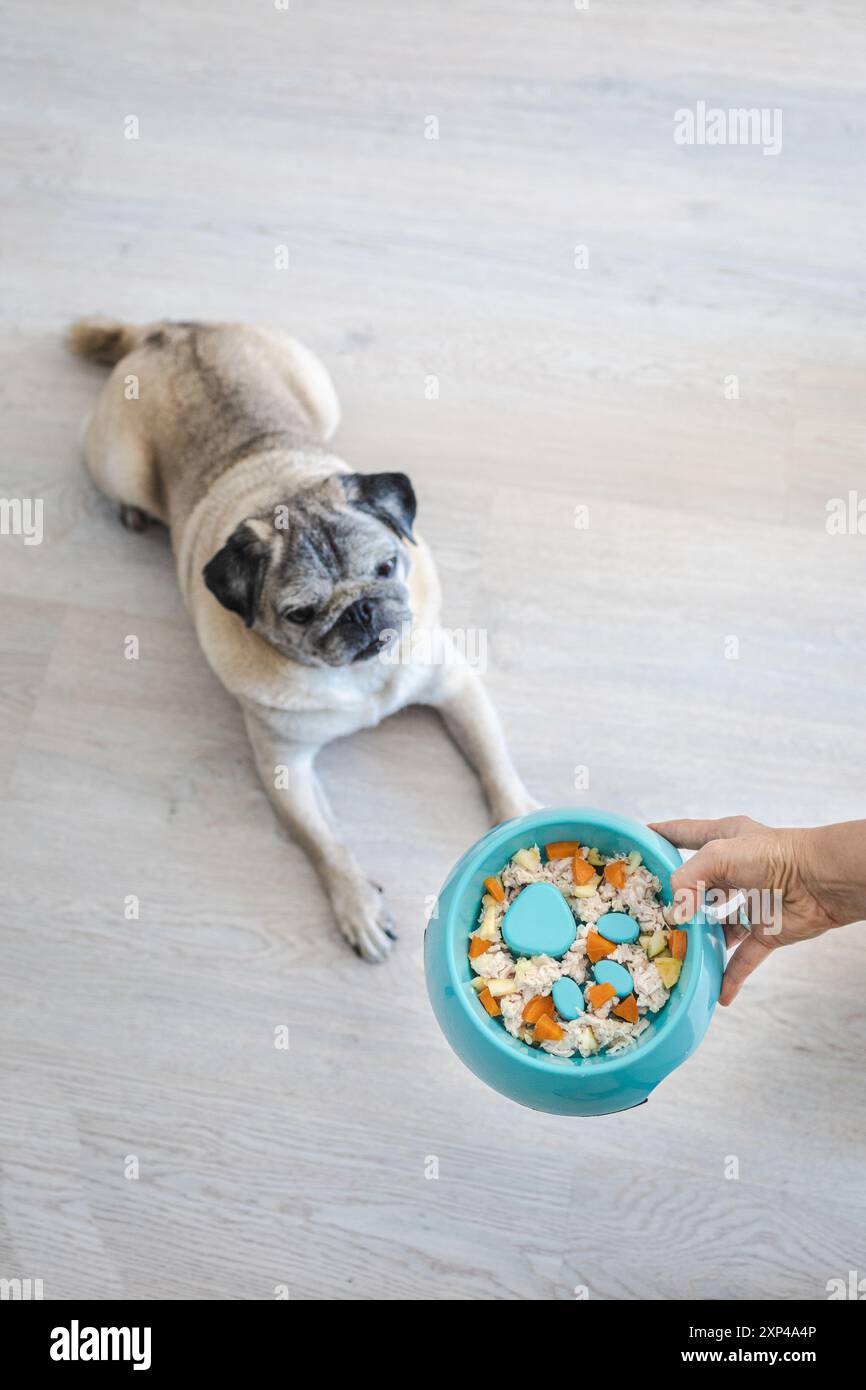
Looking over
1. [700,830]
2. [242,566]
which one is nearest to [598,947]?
[700,830]

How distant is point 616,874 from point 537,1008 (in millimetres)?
288

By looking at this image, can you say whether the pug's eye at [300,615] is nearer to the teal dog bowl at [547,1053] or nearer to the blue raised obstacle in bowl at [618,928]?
the teal dog bowl at [547,1053]

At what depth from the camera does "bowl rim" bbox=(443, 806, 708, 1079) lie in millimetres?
1883

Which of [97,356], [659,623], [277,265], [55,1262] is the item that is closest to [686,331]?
[659,623]

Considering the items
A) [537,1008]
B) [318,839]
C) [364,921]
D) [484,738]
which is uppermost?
[484,738]

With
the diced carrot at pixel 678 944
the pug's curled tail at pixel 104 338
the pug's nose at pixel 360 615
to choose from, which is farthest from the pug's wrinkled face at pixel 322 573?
the pug's curled tail at pixel 104 338

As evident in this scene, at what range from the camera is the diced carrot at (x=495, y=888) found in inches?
82.0

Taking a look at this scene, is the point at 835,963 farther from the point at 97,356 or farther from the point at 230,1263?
the point at 97,356

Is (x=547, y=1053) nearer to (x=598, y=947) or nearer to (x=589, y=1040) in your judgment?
(x=589, y=1040)

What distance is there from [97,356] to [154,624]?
0.89 m

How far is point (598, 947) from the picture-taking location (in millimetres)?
2004

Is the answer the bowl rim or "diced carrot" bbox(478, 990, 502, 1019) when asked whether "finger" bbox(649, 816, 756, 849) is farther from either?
"diced carrot" bbox(478, 990, 502, 1019)

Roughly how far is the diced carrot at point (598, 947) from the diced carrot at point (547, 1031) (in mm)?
142

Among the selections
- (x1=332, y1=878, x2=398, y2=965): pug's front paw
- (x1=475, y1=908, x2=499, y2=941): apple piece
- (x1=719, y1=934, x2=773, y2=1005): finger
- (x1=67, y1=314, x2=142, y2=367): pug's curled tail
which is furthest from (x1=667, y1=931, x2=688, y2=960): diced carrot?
(x1=67, y1=314, x2=142, y2=367): pug's curled tail
